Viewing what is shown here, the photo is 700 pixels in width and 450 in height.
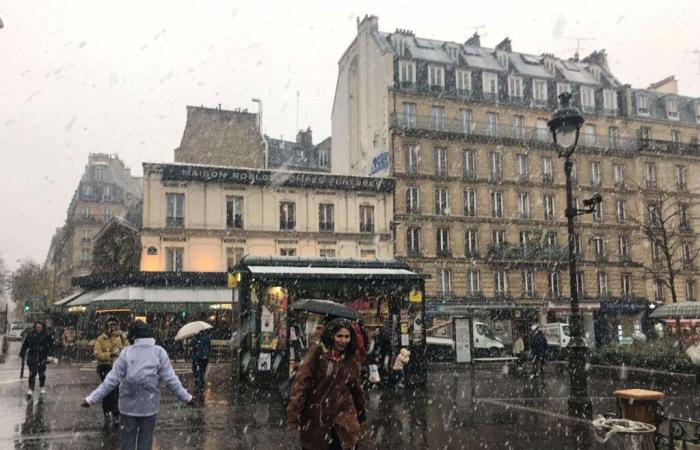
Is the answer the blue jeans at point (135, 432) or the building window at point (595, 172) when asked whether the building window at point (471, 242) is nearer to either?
the building window at point (595, 172)

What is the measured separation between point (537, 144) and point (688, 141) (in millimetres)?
13305

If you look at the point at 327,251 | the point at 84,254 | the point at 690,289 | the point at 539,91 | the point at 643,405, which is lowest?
the point at 643,405

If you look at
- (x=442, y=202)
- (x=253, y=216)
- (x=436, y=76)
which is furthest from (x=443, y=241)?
(x=253, y=216)

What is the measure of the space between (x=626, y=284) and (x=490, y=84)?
16.4 metres

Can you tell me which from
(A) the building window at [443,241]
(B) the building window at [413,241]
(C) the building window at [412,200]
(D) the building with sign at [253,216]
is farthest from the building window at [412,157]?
(A) the building window at [443,241]

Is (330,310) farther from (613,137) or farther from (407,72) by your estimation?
(613,137)

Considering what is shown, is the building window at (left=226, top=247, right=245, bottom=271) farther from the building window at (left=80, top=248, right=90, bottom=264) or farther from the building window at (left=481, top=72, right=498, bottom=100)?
the building window at (left=80, top=248, right=90, bottom=264)

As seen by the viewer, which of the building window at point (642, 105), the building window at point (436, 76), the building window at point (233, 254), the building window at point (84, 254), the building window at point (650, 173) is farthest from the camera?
the building window at point (84, 254)

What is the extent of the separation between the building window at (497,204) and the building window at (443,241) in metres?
3.67

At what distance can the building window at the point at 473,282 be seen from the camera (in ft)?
133

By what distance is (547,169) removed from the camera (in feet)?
144

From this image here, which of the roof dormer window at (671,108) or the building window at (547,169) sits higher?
the roof dormer window at (671,108)

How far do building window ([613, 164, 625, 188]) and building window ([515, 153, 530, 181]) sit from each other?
6.86m

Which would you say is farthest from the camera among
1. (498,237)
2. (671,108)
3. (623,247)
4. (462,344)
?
(671,108)
